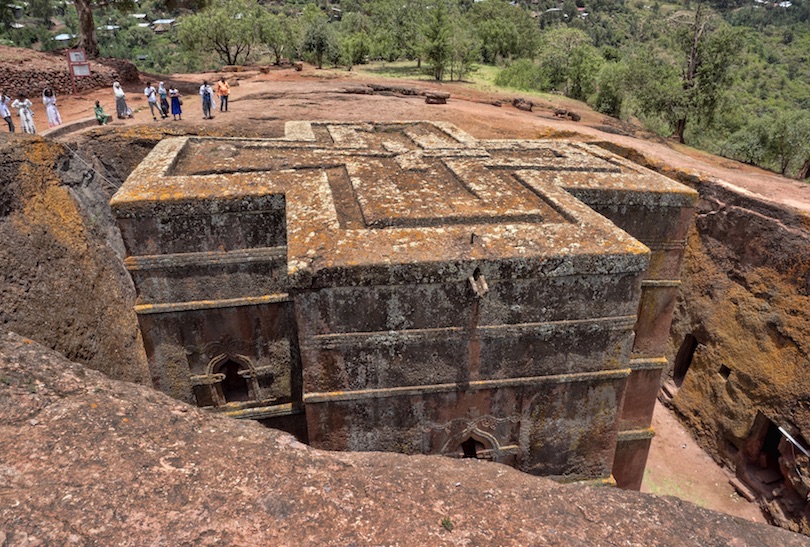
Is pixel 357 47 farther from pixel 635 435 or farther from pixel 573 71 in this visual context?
pixel 635 435

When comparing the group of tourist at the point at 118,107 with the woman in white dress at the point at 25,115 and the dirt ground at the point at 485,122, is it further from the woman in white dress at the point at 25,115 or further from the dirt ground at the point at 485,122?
the dirt ground at the point at 485,122

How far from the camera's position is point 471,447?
664cm

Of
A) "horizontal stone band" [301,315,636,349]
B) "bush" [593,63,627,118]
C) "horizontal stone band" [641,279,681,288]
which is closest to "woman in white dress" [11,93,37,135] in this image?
"horizontal stone band" [301,315,636,349]

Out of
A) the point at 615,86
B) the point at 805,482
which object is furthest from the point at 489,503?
the point at 615,86

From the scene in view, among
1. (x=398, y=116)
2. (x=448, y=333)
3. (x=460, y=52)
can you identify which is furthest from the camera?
(x=460, y=52)

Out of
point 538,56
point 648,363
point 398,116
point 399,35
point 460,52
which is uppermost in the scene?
point 399,35

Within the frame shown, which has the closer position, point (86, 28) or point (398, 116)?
point (398, 116)

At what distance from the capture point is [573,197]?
7.12m

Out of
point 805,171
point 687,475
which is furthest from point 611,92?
point 687,475

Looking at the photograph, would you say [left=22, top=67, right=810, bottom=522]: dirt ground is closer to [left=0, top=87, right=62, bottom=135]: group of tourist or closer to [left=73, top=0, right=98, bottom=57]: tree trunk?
[left=0, top=87, right=62, bottom=135]: group of tourist

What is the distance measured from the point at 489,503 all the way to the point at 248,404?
5896 mm

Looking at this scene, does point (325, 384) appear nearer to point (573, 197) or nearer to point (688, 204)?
point (573, 197)

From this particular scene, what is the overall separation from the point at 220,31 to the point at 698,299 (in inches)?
1370

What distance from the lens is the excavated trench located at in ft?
27.8
